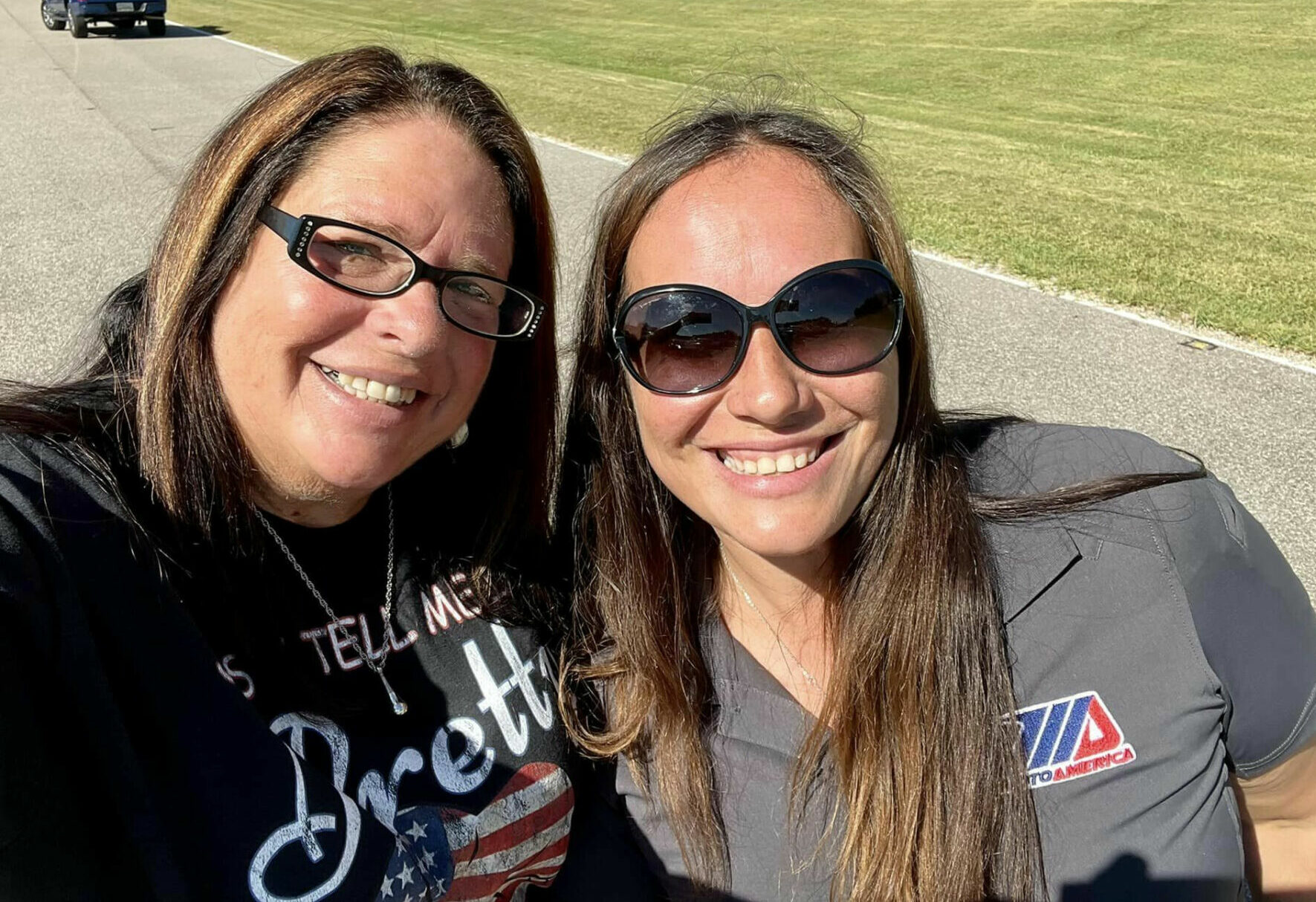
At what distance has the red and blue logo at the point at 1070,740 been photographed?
194 centimetres

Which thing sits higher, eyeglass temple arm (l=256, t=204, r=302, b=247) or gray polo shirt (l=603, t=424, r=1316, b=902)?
eyeglass temple arm (l=256, t=204, r=302, b=247)

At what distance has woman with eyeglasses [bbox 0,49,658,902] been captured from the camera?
5.02ft

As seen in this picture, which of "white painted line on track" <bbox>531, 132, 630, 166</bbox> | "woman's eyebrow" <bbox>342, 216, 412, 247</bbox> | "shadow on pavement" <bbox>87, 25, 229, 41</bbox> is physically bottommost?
"shadow on pavement" <bbox>87, 25, 229, 41</bbox>

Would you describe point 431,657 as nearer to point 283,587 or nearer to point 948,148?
point 283,587

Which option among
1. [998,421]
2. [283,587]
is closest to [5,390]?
[283,587]

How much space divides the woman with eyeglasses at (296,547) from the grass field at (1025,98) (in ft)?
3.23

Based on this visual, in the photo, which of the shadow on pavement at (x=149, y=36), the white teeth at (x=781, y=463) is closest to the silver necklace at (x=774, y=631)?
the white teeth at (x=781, y=463)

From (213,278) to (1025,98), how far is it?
16.7 meters

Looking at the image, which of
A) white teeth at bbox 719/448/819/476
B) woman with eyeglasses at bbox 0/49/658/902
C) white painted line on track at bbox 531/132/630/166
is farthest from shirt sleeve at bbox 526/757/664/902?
white painted line on track at bbox 531/132/630/166

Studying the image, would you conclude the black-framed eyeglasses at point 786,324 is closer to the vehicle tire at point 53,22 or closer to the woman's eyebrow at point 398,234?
the woman's eyebrow at point 398,234

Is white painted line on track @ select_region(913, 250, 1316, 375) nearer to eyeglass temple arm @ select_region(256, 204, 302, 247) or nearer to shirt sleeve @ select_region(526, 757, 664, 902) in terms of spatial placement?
shirt sleeve @ select_region(526, 757, 664, 902)

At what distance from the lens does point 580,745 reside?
6.92 feet

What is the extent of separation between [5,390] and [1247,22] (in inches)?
1012

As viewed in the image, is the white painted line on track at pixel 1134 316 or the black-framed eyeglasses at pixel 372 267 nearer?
the black-framed eyeglasses at pixel 372 267
